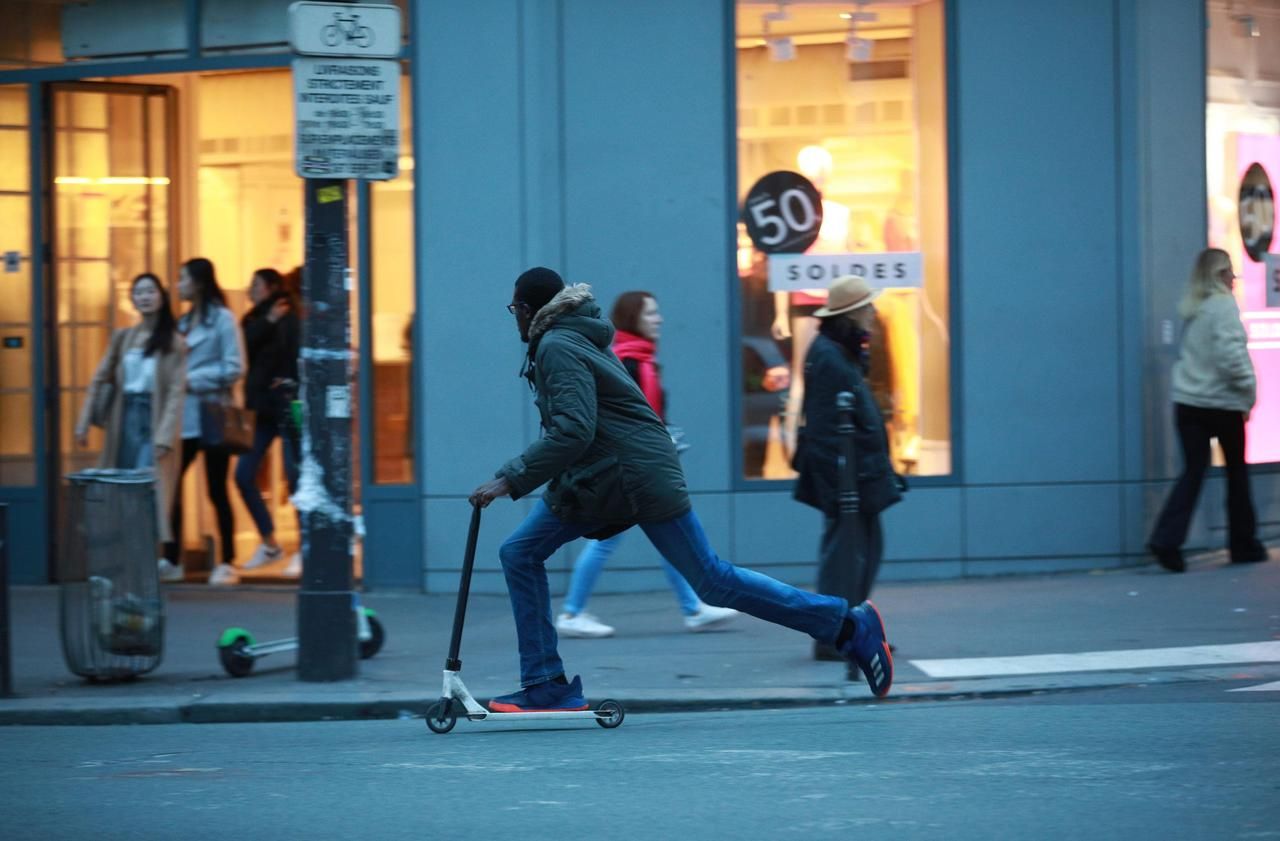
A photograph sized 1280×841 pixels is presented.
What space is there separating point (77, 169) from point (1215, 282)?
25.8 ft

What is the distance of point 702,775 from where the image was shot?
581 cm

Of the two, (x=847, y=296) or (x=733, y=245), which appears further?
(x=733, y=245)

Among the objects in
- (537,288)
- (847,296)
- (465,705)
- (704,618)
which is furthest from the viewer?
(704,618)

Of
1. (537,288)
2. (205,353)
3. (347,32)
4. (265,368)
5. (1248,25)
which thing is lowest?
(265,368)

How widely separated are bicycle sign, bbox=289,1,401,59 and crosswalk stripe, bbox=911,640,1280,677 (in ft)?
13.0

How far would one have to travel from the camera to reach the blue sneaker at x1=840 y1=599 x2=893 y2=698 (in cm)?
688

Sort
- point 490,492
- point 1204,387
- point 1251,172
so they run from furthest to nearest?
1. point 1251,172
2. point 1204,387
3. point 490,492

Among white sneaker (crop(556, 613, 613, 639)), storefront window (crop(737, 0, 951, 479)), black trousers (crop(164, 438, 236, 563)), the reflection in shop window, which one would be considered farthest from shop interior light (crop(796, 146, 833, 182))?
black trousers (crop(164, 438, 236, 563))

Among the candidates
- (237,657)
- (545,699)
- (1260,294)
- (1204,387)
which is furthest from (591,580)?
(1260,294)

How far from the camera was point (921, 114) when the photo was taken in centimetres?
1100

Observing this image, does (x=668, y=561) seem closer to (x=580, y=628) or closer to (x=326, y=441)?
(x=326, y=441)

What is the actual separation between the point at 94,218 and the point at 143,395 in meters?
1.65

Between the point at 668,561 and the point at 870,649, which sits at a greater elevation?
the point at 668,561

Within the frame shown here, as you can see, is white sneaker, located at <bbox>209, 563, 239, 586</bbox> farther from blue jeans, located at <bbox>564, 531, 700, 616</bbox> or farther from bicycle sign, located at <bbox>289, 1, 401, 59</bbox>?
bicycle sign, located at <bbox>289, 1, 401, 59</bbox>
